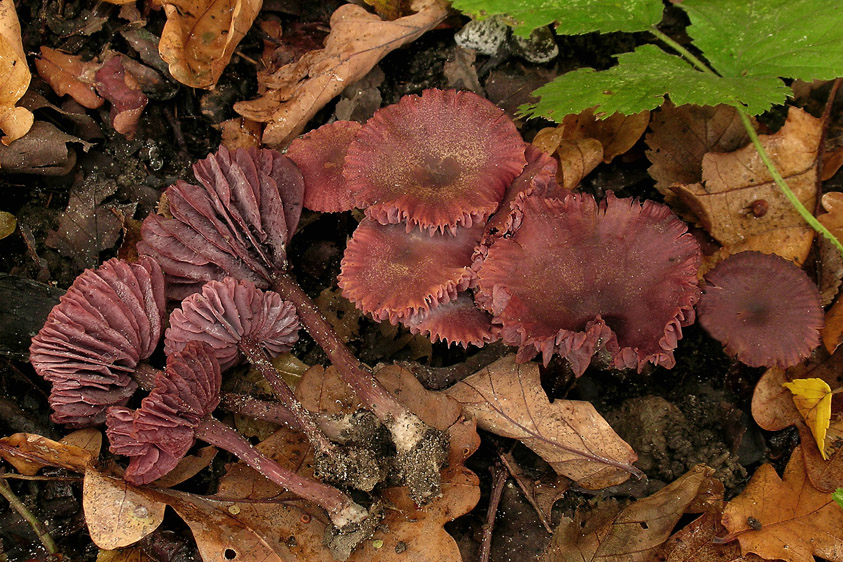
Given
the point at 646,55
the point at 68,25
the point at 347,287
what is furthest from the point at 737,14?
the point at 68,25

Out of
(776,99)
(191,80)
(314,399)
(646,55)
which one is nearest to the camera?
(776,99)

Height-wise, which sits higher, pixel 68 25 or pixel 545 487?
pixel 68 25

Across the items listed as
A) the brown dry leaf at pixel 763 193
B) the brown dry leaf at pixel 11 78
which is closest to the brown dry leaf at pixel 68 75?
the brown dry leaf at pixel 11 78

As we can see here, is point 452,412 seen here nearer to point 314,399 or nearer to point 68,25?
point 314,399

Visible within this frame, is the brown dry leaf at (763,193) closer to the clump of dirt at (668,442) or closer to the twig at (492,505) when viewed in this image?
the clump of dirt at (668,442)

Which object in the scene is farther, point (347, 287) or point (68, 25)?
point (68, 25)

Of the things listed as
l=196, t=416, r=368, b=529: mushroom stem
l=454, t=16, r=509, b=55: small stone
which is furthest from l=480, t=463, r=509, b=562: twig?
l=454, t=16, r=509, b=55: small stone
